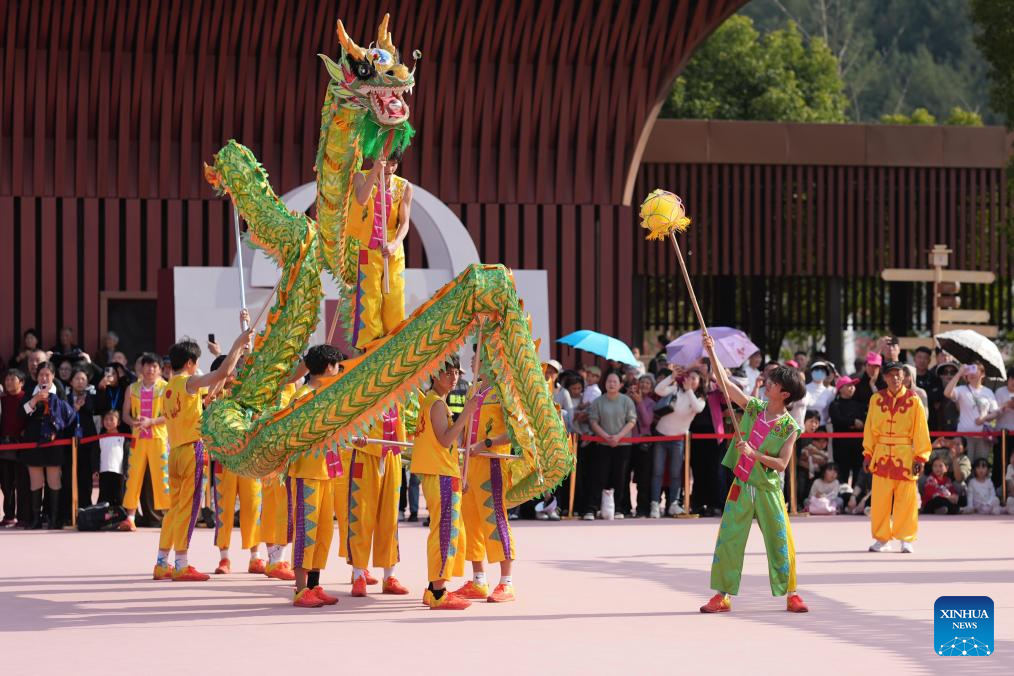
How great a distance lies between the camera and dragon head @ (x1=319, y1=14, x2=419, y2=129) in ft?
33.5

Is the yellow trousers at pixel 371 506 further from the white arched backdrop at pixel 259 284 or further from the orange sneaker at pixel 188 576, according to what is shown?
the white arched backdrop at pixel 259 284

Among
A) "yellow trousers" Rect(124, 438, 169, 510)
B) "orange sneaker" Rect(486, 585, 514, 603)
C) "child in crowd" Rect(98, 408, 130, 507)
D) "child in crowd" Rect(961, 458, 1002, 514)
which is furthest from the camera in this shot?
"child in crowd" Rect(961, 458, 1002, 514)

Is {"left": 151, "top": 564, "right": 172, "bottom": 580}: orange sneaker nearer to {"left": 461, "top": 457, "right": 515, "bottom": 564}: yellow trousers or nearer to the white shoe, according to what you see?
{"left": 461, "top": 457, "right": 515, "bottom": 564}: yellow trousers

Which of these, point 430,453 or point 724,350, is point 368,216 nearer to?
point 430,453

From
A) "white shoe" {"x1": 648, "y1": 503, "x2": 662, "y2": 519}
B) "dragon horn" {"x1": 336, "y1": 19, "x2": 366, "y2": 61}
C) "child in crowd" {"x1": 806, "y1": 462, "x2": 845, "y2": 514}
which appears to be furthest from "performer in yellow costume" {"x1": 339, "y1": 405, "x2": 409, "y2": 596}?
"child in crowd" {"x1": 806, "y1": 462, "x2": 845, "y2": 514}

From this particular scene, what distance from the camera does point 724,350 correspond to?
1798 cm

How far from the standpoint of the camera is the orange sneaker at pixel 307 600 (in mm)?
10094

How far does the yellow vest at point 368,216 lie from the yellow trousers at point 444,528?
1.58 metres

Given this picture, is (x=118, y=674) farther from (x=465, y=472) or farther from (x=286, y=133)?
(x=286, y=133)

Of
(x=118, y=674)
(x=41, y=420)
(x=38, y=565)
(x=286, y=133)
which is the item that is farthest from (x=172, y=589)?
(x=286, y=133)

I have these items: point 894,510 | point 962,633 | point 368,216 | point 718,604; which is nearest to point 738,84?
point 894,510

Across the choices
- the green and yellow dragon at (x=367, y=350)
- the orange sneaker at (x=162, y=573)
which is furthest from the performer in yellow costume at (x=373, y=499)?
the orange sneaker at (x=162, y=573)

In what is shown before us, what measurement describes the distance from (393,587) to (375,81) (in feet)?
10.3

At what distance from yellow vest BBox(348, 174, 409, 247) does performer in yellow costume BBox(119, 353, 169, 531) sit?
4.19 meters
